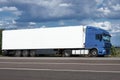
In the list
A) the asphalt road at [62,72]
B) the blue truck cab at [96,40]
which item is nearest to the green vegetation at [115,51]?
the blue truck cab at [96,40]

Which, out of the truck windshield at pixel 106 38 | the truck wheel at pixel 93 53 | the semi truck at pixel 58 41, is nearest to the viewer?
the truck wheel at pixel 93 53

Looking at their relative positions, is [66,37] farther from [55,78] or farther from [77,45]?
[55,78]

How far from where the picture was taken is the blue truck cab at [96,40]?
4734 centimetres

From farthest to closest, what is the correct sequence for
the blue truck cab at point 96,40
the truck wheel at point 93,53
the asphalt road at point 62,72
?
the blue truck cab at point 96,40 → the truck wheel at point 93,53 → the asphalt road at point 62,72

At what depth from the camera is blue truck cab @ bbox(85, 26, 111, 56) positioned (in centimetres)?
4734

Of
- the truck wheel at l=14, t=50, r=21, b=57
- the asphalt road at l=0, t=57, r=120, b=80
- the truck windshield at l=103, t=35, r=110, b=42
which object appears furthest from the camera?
the truck wheel at l=14, t=50, r=21, b=57

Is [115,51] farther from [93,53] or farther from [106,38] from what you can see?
[93,53]

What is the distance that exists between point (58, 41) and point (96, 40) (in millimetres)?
5318

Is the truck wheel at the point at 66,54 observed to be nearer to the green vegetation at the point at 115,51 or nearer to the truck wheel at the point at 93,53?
the truck wheel at the point at 93,53

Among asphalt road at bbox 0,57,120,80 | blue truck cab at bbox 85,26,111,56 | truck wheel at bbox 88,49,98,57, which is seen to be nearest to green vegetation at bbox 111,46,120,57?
blue truck cab at bbox 85,26,111,56

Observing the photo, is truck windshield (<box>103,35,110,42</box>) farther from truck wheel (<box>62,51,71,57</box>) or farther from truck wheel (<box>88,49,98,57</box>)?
truck wheel (<box>62,51,71,57</box>)

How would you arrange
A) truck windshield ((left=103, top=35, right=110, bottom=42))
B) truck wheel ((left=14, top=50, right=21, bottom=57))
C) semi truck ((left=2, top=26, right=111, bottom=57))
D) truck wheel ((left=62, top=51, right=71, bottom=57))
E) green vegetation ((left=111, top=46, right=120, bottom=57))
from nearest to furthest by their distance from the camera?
semi truck ((left=2, top=26, right=111, bottom=57)) → truck windshield ((left=103, top=35, right=110, bottom=42)) → truck wheel ((left=62, top=51, right=71, bottom=57)) → truck wheel ((left=14, top=50, right=21, bottom=57)) → green vegetation ((left=111, top=46, right=120, bottom=57))

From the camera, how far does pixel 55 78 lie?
1822 centimetres

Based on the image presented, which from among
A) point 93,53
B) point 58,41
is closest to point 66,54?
point 58,41
